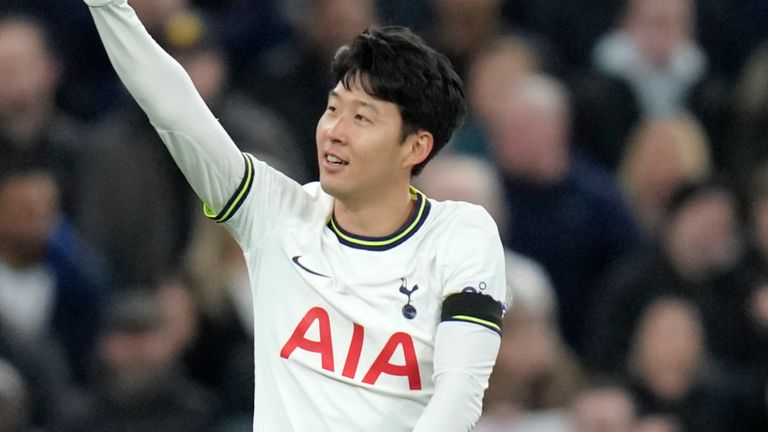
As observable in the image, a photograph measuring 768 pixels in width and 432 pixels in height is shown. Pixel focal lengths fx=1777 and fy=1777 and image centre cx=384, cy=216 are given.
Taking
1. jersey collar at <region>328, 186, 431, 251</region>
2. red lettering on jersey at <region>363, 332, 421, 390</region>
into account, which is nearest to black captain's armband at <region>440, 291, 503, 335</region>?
red lettering on jersey at <region>363, 332, 421, 390</region>

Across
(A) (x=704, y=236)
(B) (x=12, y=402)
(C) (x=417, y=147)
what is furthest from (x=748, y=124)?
(C) (x=417, y=147)

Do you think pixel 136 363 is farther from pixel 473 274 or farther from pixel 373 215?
pixel 473 274

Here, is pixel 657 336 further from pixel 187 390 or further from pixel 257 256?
pixel 257 256

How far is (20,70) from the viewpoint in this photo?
7293 mm

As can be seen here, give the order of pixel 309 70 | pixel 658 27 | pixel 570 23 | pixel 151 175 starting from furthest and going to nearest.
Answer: pixel 570 23 → pixel 658 27 → pixel 309 70 → pixel 151 175

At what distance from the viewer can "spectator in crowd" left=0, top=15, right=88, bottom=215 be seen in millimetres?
7199

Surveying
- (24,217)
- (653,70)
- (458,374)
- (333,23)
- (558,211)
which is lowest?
(458,374)

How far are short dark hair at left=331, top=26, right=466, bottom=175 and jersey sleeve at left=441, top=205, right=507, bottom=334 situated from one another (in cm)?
26

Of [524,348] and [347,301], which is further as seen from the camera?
[524,348]

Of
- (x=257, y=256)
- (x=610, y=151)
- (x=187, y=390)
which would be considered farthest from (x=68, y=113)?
(x=257, y=256)

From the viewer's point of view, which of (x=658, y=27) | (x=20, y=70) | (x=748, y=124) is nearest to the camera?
(x=20, y=70)

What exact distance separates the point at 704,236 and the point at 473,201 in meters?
1.06

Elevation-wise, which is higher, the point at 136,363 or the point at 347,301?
the point at 136,363

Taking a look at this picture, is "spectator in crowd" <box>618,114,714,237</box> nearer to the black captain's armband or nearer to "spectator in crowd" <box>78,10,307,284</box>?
"spectator in crowd" <box>78,10,307,284</box>
